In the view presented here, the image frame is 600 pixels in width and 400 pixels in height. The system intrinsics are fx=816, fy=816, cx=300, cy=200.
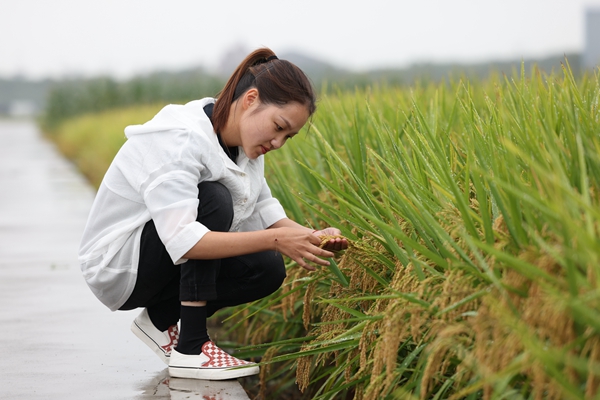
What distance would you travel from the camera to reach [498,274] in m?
1.68

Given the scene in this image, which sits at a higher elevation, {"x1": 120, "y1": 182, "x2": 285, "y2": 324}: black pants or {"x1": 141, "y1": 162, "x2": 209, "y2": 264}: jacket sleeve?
{"x1": 141, "y1": 162, "x2": 209, "y2": 264}: jacket sleeve

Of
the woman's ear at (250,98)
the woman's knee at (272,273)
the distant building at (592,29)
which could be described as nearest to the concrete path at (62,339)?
the woman's knee at (272,273)

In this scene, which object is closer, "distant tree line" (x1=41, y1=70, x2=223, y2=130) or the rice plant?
the rice plant

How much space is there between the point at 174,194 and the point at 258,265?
1.55 ft

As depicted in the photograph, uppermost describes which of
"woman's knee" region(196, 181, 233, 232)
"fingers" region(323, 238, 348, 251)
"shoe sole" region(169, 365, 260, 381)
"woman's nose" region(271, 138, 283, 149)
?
"woman's nose" region(271, 138, 283, 149)

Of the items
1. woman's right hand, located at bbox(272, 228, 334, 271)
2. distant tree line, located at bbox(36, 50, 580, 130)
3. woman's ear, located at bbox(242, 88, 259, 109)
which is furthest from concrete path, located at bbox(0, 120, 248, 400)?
distant tree line, located at bbox(36, 50, 580, 130)

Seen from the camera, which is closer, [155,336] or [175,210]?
[175,210]

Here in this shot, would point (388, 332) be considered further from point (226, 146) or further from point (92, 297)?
point (92, 297)

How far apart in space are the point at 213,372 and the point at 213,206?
1.68 feet

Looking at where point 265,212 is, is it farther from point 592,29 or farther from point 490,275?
point 592,29

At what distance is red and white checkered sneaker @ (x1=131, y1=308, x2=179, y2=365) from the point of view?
2732 mm

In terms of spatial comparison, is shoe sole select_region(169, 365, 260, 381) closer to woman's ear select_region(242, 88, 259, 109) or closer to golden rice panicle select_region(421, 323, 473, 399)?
woman's ear select_region(242, 88, 259, 109)

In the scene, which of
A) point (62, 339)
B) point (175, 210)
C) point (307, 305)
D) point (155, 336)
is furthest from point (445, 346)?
point (62, 339)

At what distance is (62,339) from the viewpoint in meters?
3.07
